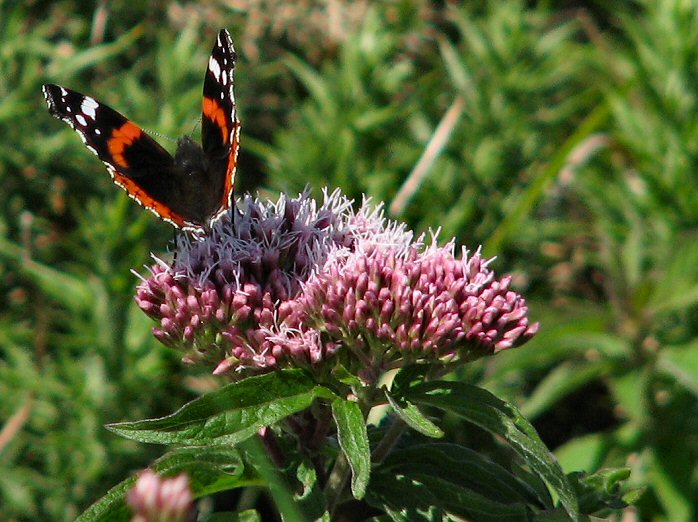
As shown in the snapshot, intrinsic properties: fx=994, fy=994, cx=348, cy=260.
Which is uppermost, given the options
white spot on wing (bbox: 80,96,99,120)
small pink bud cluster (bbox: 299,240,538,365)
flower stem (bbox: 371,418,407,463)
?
white spot on wing (bbox: 80,96,99,120)

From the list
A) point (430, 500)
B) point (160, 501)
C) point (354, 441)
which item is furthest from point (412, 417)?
point (160, 501)

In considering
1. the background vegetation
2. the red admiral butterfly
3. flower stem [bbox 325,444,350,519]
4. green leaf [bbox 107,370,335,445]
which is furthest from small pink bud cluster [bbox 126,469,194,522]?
the background vegetation

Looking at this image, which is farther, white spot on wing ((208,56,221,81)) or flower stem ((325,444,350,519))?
white spot on wing ((208,56,221,81))

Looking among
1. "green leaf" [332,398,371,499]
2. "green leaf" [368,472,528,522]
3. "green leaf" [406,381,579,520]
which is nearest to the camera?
"green leaf" [332,398,371,499]

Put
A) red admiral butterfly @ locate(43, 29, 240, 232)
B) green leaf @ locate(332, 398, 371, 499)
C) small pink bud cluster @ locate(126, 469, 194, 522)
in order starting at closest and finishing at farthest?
small pink bud cluster @ locate(126, 469, 194, 522), green leaf @ locate(332, 398, 371, 499), red admiral butterfly @ locate(43, 29, 240, 232)

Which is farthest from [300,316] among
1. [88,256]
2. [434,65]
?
[434,65]

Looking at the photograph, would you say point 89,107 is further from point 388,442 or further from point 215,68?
point 388,442

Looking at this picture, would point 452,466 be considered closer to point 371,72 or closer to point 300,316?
point 300,316

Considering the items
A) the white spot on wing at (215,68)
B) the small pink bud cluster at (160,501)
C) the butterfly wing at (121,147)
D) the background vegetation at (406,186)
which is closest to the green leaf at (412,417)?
the small pink bud cluster at (160,501)

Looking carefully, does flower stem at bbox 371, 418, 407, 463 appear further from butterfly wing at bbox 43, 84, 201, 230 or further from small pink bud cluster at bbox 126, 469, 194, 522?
small pink bud cluster at bbox 126, 469, 194, 522
